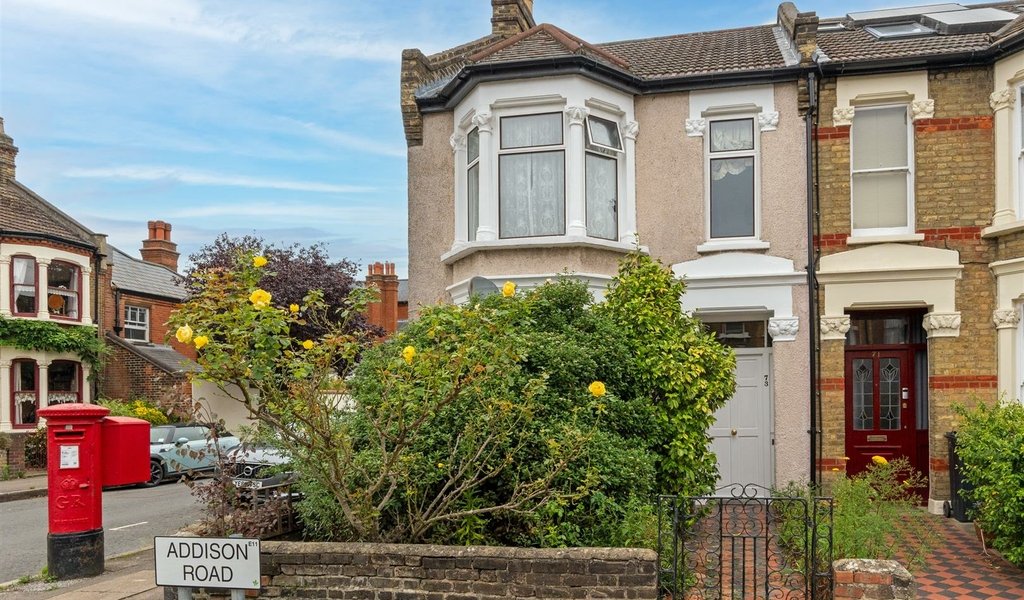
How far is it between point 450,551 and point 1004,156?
363 inches

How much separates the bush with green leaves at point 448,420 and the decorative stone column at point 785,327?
414 cm

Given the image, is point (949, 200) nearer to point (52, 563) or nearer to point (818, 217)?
point (818, 217)

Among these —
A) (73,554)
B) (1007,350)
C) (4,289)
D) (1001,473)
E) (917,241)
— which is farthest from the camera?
(4,289)

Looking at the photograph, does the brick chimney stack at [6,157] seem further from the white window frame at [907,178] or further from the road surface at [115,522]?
the white window frame at [907,178]

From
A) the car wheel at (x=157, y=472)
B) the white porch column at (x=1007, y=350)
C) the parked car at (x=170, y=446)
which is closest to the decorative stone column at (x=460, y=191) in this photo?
the white porch column at (x=1007, y=350)

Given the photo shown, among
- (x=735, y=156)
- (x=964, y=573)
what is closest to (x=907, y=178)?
(x=735, y=156)

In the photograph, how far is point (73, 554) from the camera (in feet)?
24.1

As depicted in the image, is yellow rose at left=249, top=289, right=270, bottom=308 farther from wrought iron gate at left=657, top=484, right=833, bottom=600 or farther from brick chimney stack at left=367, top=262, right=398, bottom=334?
brick chimney stack at left=367, top=262, right=398, bottom=334

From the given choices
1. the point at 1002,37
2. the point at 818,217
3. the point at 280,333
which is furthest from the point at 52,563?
the point at 1002,37

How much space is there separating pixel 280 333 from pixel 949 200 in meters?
9.18

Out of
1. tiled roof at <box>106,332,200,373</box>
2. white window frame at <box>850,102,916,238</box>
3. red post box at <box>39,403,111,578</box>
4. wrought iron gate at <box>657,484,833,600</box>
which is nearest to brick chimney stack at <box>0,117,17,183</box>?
tiled roof at <box>106,332,200,373</box>

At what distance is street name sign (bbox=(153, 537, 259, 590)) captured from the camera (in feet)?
A: 12.9

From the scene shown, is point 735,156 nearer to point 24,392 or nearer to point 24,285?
point 24,285

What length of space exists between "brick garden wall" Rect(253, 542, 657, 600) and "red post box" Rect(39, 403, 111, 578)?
284 centimetres
